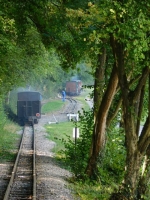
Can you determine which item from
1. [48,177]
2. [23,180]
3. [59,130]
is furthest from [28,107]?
[23,180]

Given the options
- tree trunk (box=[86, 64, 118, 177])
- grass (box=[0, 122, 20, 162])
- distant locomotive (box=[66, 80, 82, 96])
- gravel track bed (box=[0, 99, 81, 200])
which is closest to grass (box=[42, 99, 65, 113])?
distant locomotive (box=[66, 80, 82, 96])

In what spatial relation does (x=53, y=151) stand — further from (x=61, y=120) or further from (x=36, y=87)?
(x=36, y=87)

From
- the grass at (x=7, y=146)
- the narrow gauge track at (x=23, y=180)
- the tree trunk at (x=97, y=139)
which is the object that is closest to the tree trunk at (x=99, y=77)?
the tree trunk at (x=97, y=139)

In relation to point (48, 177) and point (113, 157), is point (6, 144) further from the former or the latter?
point (113, 157)

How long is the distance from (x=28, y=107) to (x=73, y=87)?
97.3 ft

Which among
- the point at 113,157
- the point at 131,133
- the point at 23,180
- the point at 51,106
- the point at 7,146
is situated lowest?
the point at 7,146

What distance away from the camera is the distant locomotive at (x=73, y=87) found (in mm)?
71875

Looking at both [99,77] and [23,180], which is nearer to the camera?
[23,180]

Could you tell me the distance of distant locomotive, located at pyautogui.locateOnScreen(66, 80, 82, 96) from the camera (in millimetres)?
71875

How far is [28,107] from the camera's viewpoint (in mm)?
44719

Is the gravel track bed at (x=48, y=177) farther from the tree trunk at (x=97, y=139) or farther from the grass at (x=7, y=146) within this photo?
the grass at (x=7, y=146)

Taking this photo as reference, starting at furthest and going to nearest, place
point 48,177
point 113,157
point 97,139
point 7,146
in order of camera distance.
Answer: point 7,146 → point 113,157 → point 97,139 → point 48,177

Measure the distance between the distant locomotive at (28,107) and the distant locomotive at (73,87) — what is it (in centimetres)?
2649

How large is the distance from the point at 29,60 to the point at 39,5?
12550 millimetres
